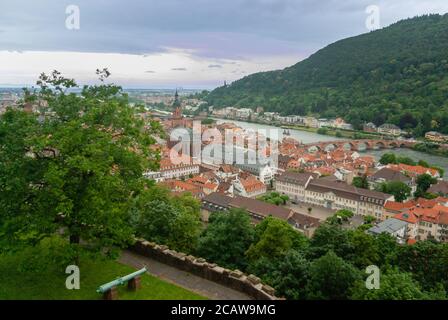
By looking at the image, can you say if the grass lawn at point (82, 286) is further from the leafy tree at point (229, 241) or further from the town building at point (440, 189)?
the town building at point (440, 189)

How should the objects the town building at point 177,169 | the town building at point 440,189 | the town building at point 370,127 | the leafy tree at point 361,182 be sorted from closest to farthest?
the town building at point 440,189, the leafy tree at point 361,182, the town building at point 177,169, the town building at point 370,127

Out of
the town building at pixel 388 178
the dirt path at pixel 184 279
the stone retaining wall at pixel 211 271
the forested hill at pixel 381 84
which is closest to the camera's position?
the stone retaining wall at pixel 211 271

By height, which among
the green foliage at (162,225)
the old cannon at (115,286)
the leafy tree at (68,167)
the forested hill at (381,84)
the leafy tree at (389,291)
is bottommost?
the leafy tree at (389,291)

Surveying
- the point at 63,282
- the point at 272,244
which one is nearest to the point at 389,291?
the point at 272,244

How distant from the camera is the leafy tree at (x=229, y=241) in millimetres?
16861

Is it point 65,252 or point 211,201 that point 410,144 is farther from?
point 65,252

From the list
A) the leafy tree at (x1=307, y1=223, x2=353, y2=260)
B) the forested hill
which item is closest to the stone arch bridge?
the forested hill

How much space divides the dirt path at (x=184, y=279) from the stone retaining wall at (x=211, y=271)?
0.10 metres

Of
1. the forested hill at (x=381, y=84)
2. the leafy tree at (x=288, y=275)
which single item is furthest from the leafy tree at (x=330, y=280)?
the forested hill at (x=381, y=84)

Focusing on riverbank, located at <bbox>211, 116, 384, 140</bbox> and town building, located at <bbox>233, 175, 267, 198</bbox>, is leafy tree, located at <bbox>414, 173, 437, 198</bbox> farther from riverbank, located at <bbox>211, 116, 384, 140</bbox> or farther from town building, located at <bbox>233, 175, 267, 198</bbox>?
riverbank, located at <bbox>211, 116, 384, 140</bbox>

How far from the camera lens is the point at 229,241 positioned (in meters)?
17.9

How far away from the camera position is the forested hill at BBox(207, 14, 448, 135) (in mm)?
110312

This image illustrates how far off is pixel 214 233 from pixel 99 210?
10237mm

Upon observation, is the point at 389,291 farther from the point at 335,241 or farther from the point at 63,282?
the point at 63,282
